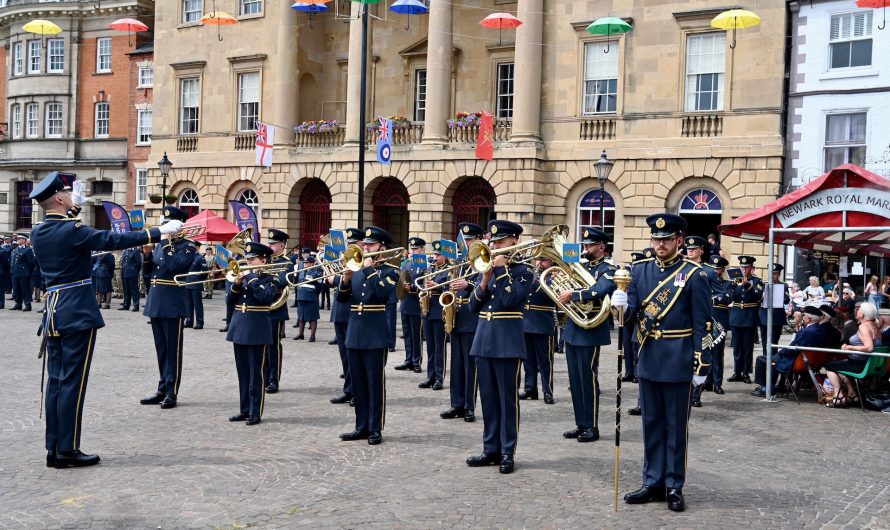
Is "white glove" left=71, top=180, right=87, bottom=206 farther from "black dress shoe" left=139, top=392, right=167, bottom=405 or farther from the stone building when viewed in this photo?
the stone building

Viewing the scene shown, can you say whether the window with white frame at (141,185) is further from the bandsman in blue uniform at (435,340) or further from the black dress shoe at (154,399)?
the black dress shoe at (154,399)

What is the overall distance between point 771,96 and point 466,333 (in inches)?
740

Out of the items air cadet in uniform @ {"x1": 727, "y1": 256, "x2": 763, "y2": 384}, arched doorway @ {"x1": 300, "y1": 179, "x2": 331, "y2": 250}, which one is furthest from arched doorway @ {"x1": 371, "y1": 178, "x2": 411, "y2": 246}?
air cadet in uniform @ {"x1": 727, "y1": 256, "x2": 763, "y2": 384}

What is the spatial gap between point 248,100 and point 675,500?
1265 inches

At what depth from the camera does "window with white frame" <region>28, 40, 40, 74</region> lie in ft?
155

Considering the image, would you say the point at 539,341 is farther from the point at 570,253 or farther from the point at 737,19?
the point at 737,19

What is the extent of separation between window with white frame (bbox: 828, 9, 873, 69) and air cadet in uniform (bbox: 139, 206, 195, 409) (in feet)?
68.8

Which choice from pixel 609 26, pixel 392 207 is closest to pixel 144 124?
pixel 392 207

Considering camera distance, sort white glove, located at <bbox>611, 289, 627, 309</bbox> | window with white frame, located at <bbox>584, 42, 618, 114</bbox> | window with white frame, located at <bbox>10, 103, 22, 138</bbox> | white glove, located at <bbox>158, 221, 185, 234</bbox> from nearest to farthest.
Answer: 1. white glove, located at <bbox>611, 289, 627, 309</bbox>
2. white glove, located at <bbox>158, 221, 185, 234</bbox>
3. window with white frame, located at <bbox>584, 42, 618, 114</bbox>
4. window with white frame, located at <bbox>10, 103, 22, 138</bbox>

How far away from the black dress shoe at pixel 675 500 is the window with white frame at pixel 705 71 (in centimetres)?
2202

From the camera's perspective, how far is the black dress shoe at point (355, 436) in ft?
32.0

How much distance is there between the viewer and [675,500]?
7473 millimetres

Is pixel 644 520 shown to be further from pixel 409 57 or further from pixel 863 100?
pixel 409 57

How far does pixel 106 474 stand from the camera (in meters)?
8.16
